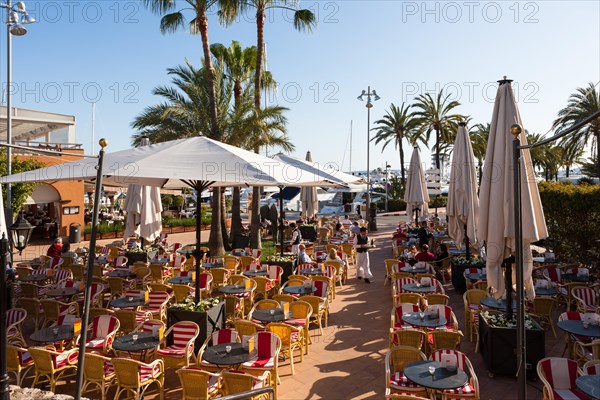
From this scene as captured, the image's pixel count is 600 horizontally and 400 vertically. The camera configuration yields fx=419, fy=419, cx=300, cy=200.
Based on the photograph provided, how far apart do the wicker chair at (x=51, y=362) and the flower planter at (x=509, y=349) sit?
6.82 m

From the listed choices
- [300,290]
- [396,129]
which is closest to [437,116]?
[396,129]

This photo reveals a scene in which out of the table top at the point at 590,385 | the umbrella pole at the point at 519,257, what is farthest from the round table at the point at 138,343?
the table top at the point at 590,385

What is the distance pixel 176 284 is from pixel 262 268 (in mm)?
3168

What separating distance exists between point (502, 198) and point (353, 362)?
12.8ft

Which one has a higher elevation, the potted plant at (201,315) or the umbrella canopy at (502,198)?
the umbrella canopy at (502,198)

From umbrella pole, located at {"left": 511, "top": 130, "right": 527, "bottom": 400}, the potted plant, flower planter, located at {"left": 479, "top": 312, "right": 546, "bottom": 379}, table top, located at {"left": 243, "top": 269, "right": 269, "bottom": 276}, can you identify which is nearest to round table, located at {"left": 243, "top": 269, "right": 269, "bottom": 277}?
table top, located at {"left": 243, "top": 269, "right": 269, "bottom": 276}

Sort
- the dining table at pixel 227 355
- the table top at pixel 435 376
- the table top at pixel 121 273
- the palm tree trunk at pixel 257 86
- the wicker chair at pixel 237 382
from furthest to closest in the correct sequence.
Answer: the palm tree trunk at pixel 257 86, the table top at pixel 121 273, the dining table at pixel 227 355, the wicker chair at pixel 237 382, the table top at pixel 435 376

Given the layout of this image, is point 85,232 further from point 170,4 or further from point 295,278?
point 295,278

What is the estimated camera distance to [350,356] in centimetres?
799

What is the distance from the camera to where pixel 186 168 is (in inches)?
232

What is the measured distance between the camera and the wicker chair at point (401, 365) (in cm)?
570

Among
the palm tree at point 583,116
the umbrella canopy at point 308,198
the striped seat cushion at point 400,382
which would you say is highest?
the palm tree at point 583,116

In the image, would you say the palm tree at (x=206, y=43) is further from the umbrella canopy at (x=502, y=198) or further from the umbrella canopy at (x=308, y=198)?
the umbrella canopy at (x=502, y=198)

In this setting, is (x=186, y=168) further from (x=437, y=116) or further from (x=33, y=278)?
(x=437, y=116)
